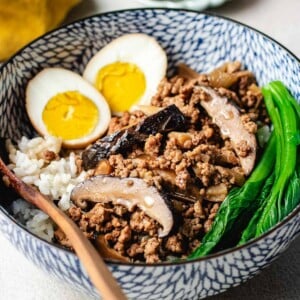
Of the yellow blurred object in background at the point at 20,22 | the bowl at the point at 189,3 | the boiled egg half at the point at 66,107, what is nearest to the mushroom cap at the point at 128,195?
the boiled egg half at the point at 66,107

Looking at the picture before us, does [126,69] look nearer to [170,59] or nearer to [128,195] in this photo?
[170,59]

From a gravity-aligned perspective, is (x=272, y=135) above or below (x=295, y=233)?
above

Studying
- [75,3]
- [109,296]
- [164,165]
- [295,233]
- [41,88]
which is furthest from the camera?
[75,3]

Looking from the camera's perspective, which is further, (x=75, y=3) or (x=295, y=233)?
(x=75, y=3)

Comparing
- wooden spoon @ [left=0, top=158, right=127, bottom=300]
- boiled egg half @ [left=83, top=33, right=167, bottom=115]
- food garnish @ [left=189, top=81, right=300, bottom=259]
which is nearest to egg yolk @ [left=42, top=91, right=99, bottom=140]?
boiled egg half @ [left=83, top=33, right=167, bottom=115]

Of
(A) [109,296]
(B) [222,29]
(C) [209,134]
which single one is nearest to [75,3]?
(B) [222,29]

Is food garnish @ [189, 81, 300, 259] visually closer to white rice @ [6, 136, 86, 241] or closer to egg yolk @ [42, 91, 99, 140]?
white rice @ [6, 136, 86, 241]

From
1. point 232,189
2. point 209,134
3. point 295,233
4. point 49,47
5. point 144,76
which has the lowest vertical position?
point 295,233

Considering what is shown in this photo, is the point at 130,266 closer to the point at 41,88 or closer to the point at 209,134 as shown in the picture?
the point at 209,134
